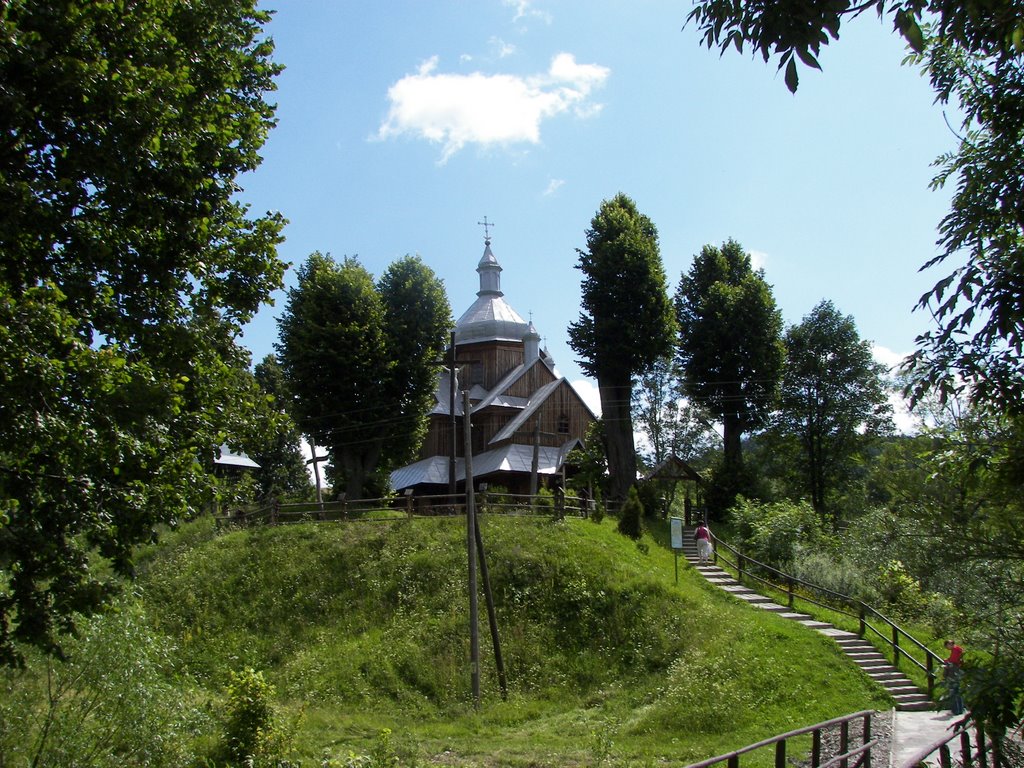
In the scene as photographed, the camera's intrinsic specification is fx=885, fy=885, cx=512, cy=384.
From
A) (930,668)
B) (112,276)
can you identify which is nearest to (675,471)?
(930,668)

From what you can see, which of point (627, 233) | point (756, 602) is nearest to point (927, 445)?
point (756, 602)

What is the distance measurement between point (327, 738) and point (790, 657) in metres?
11.0

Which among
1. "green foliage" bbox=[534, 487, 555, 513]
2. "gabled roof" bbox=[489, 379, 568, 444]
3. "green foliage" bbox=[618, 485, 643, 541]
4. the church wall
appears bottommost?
"green foliage" bbox=[618, 485, 643, 541]

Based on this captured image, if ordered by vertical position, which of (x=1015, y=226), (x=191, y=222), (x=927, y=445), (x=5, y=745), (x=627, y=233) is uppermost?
(x=627, y=233)

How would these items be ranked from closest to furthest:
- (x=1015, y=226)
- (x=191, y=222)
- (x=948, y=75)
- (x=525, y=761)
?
(x=1015, y=226) < (x=948, y=75) < (x=191, y=222) < (x=525, y=761)

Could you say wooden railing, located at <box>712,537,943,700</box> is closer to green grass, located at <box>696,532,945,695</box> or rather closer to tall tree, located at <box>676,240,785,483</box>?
green grass, located at <box>696,532,945,695</box>

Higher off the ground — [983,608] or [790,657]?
[983,608]

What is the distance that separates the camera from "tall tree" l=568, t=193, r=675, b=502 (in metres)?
38.8

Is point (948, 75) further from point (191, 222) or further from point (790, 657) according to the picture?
point (790, 657)

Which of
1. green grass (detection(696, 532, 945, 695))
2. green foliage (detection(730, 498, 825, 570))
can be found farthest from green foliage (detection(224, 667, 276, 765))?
green foliage (detection(730, 498, 825, 570))

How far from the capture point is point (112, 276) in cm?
1116

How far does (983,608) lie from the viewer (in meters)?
9.75

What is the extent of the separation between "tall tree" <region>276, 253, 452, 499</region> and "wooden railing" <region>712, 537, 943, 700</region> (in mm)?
13664

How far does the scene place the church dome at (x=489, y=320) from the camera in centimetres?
4869
